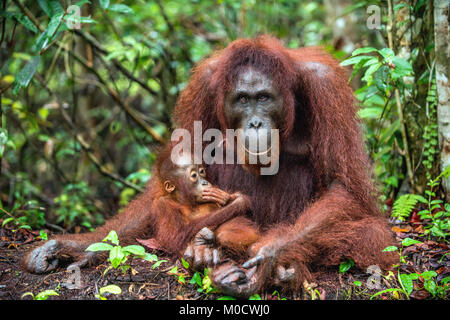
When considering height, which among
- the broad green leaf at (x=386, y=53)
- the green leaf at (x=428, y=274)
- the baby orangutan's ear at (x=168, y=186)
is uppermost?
the broad green leaf at (x=386, y=53)

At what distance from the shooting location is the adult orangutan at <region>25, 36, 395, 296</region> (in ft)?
8.61

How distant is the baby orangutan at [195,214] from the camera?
2715mm

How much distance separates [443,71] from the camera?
10.7ft

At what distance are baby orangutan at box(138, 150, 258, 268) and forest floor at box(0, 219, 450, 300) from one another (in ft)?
0.66

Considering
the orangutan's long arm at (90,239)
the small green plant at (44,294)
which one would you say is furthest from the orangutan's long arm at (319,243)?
the orangutan's long arm at (90,239)

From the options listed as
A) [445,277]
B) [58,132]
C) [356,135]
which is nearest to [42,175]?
[58,132]

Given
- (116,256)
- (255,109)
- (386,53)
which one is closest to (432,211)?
(386,53)

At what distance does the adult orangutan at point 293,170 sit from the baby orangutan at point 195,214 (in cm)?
10

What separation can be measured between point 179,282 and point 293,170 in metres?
1.09

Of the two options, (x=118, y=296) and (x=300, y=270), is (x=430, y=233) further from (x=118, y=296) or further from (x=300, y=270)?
(x=118, y=296)

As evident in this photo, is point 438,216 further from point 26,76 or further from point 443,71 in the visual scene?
point 26,76

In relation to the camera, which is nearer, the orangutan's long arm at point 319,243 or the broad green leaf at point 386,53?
the orangutan's long arm at point 319,243

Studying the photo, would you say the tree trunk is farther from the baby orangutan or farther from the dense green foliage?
the baby orangutan

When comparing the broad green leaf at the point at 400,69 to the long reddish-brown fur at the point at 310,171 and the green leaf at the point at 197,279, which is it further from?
the green leaf at the point at 197,279
